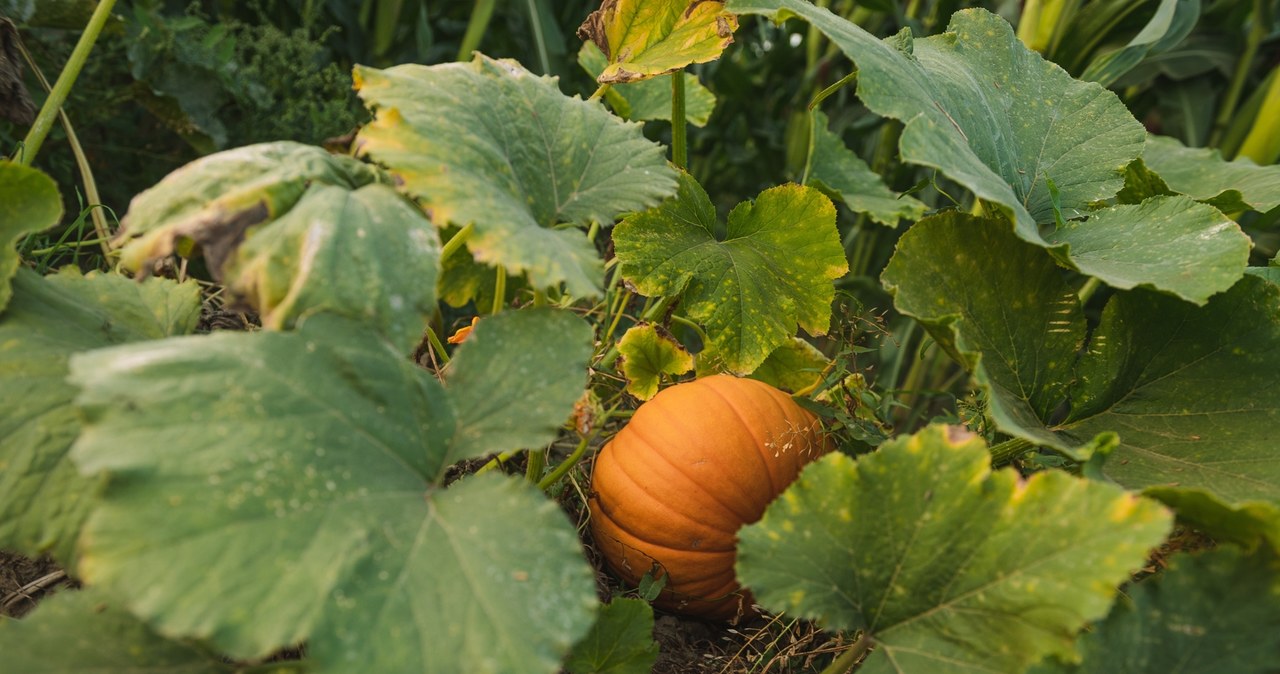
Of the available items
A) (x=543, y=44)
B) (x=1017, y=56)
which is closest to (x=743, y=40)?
(x=543, y=44)

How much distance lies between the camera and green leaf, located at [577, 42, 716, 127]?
4.40 feet

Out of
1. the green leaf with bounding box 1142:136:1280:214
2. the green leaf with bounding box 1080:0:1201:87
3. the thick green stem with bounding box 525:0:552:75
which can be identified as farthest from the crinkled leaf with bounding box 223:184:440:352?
the thick green stem with bounding box 525:0:552:75

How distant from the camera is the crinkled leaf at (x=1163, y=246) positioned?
Result: 781mm

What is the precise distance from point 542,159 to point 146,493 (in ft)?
1.41

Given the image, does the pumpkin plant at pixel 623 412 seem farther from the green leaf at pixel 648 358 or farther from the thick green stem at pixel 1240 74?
the thick green stem at pixel 1240 74

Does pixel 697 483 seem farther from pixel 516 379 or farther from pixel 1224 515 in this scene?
pixel 1224 515

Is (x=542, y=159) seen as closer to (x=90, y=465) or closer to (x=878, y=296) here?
(x=90, y=465)

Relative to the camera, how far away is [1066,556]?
617mm

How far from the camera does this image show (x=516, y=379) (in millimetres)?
662

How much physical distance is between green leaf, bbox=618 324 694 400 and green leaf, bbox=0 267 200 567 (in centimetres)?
49

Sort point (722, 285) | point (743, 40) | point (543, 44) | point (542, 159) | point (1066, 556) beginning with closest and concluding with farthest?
point (1066, 556) → point (542, 159) → point (722, 285) → point (543, 44) → point (743, 40)

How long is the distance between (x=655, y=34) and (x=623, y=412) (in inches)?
17.9

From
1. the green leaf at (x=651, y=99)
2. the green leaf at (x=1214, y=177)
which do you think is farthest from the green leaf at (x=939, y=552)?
the green leaf at (x=651, y=99)

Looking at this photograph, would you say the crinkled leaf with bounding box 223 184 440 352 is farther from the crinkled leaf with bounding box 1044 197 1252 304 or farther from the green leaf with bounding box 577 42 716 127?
the green leaf with bounding box 577 42 716 127
